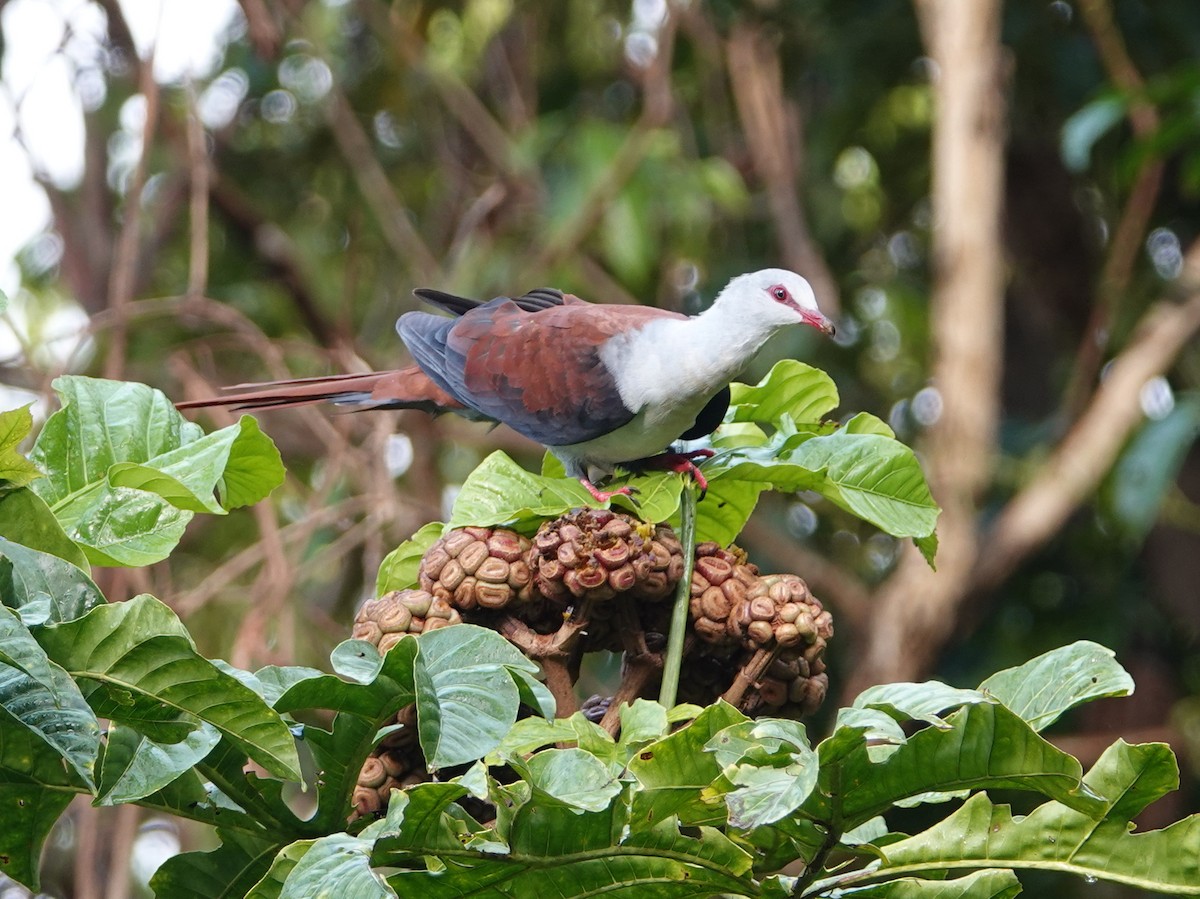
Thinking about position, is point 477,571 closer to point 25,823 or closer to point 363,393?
point 25,823

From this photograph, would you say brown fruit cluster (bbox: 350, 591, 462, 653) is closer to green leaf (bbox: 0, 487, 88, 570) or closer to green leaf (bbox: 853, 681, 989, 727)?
green leaf (bbox: 0, 487, 88, 570)

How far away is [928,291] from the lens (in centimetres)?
725

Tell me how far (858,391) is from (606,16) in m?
2.47

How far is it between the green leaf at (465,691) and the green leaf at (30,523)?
38cm

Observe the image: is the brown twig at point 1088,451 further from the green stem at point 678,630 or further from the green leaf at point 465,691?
the green leaf at point 465,691

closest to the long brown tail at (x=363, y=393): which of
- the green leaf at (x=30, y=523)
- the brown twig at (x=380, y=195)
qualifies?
the green leaf at (x=30, y=523)

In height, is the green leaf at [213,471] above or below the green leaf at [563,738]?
above

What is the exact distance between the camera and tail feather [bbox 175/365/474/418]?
294 centimetres

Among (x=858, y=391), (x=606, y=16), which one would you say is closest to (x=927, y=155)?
(x=858, y=391)

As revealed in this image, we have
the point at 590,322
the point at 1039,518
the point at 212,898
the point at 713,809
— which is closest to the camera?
the point at 713,809

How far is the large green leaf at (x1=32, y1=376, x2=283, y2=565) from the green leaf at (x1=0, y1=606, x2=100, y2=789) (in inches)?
14.2

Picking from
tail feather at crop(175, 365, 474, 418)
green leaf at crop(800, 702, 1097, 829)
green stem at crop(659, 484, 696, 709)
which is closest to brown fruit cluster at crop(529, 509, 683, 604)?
green stem at crop(659, 484, 696, 709)

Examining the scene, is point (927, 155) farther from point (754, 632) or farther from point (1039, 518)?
point (754, 632)

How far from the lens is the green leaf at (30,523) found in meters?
1.39
